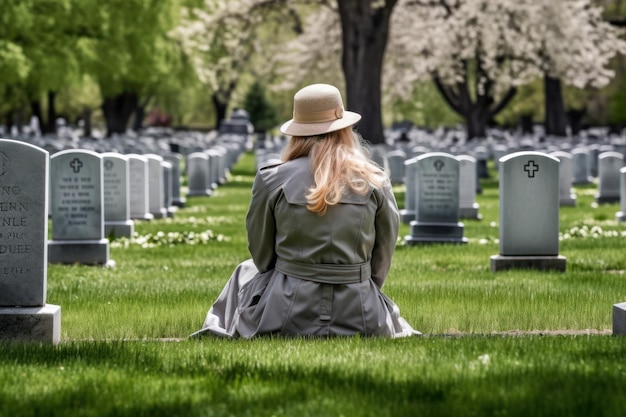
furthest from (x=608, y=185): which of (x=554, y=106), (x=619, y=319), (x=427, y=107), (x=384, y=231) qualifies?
(x=427, y=107)

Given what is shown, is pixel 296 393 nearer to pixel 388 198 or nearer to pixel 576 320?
pixel 388 198

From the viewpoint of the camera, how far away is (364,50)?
34531 millimetres

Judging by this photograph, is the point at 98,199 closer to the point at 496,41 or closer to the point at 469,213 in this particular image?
the point at 469,213

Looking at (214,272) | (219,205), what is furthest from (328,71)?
(214,272)

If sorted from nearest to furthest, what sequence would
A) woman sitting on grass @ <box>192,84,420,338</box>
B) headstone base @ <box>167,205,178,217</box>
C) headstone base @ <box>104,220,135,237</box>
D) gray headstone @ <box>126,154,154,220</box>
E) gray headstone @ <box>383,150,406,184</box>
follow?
1. woman sitting on grass @ <box>192,84,420,338</box>
2. headstone base @ <box>104,220,135,237</box>
3. gray headstone @ <box>126,154,154,220</box>
4. headstone base @ <box>167,205,178,217</box>
5. gray headstone @ <box>383,150,406,184</box>

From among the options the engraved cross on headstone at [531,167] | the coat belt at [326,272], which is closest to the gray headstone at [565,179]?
the engraved cross on headstone at [531,167]

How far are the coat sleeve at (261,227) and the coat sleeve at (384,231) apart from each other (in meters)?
0.64

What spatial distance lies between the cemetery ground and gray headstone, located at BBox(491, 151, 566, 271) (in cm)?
57

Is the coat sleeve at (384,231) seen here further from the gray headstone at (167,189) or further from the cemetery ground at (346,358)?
the gray headstone at (167,189)

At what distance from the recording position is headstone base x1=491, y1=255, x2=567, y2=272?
12883mm

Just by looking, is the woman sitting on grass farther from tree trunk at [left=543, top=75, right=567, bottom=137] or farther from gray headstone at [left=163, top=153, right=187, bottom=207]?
tree trunk at [left=543, top=75, right=567, bottom=137]

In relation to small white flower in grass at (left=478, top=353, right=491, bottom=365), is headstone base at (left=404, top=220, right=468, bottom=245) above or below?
above

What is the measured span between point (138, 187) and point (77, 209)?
5840 millimetres

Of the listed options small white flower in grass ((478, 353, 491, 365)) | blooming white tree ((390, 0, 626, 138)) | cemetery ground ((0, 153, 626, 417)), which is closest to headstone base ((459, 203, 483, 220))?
cemetery ground ((0, 153, 626, 417))
